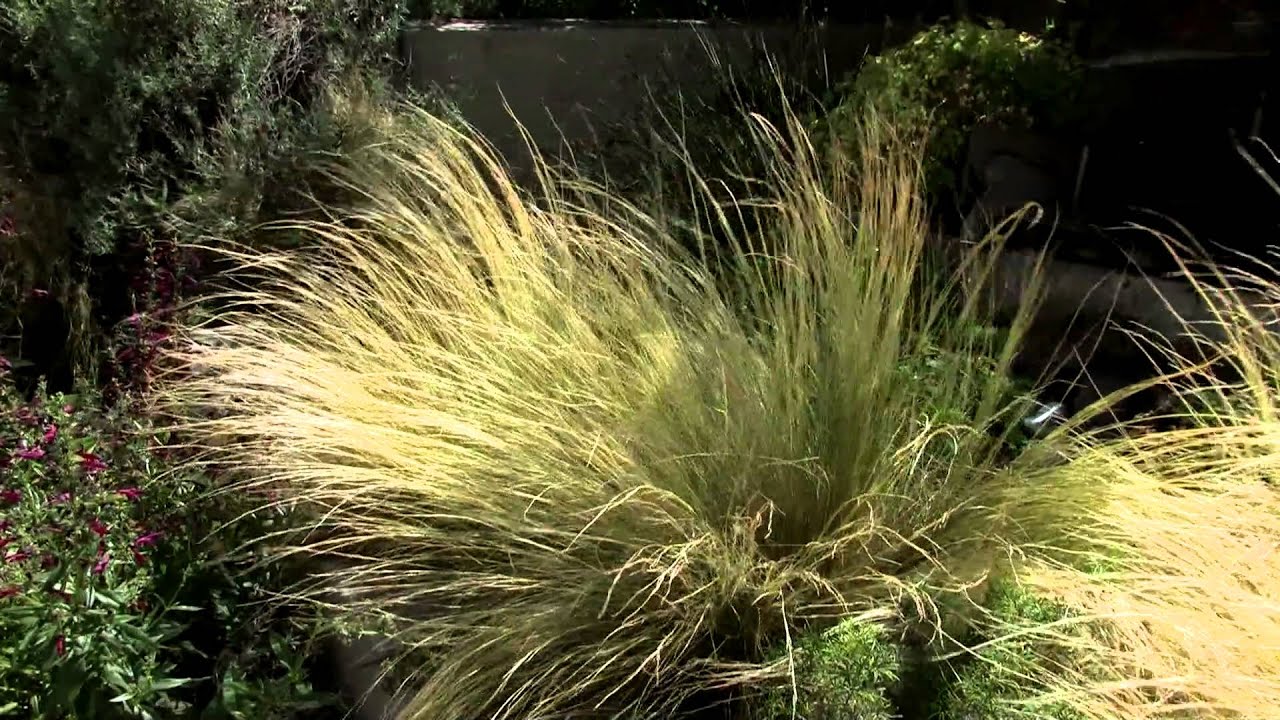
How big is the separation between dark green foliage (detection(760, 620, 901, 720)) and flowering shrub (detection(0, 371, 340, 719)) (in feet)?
2.65

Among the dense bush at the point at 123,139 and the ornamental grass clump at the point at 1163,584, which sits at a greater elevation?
the dense bush at the point at 123,139

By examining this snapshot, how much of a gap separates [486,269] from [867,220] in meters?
1.03

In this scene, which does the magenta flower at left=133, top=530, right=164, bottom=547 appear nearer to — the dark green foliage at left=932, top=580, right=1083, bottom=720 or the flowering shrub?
the flowering shrub


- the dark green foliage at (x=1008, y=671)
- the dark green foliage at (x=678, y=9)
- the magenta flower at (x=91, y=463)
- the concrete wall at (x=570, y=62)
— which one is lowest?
the dark green foliage at (x=1008, y=671)

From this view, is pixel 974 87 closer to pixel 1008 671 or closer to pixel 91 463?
pixel 1008 671

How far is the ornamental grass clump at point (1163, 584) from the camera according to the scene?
131 centimetres

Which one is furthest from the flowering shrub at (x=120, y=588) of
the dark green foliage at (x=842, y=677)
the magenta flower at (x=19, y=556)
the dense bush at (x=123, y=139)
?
the dense bush at (x=123, y=139)

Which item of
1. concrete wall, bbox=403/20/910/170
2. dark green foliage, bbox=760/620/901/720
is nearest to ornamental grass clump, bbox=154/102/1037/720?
dark green foliage, bbox=760/620/901/720

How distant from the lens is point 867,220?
1976 mm

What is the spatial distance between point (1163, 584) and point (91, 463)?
191 centimetres

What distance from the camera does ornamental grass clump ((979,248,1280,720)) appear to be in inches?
51.5

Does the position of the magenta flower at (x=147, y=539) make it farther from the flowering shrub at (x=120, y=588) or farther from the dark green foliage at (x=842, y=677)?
the dark green foliage at (x=842, y=677)

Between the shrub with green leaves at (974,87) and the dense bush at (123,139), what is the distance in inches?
74.2

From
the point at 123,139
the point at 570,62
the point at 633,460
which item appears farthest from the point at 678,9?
the point at 633,460
